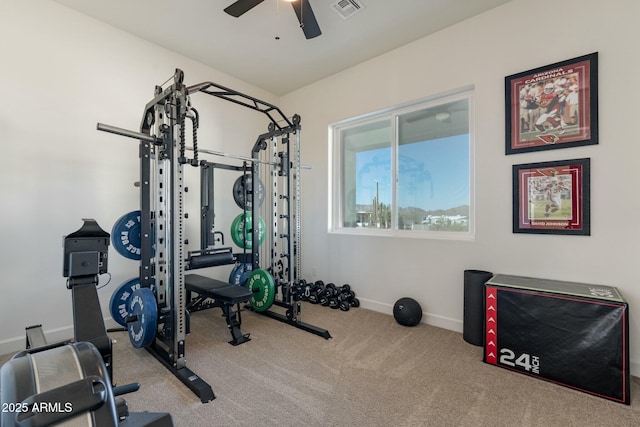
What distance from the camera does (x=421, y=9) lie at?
2.74 metres

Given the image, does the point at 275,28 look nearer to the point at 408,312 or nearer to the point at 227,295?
the point at 227,295

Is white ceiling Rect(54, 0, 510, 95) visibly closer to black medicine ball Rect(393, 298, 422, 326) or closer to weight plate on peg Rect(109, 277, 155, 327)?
weight plate on peg Rect(109, 277, 155, 327)

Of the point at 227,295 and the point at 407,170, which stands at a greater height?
the point at 407,170

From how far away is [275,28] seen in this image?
9.98 ft

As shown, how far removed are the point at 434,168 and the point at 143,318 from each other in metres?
3.20

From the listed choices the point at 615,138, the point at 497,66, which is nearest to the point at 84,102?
the point at 497,66

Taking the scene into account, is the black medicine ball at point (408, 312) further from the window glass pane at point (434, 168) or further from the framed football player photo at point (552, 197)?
the framed football player photo at point (552, 197)

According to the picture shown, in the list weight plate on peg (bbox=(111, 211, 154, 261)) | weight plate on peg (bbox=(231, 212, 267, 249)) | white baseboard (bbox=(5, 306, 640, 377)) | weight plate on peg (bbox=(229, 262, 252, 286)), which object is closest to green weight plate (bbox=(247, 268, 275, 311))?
weight plate on peg (bbox=(229, 262, 252, 286))

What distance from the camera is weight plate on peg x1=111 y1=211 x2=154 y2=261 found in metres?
2.52

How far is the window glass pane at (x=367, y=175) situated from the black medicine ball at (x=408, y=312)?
3.32ft

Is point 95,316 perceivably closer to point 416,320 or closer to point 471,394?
point 471,394

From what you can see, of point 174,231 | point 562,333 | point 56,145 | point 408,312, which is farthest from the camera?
point 408,312

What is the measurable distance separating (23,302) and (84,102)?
75.6 inches

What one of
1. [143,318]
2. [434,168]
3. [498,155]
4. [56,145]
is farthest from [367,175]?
[56,145]
